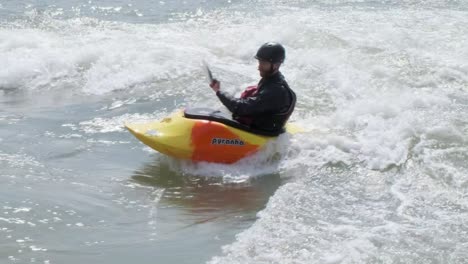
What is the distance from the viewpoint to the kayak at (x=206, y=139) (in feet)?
21.2

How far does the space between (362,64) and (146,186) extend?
223 inches

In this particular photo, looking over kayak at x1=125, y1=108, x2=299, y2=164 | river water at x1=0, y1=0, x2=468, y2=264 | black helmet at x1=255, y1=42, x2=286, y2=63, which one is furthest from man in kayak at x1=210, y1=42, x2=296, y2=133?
river water at x1=0, y1=0, x2=468, y2=264

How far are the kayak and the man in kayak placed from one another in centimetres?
11

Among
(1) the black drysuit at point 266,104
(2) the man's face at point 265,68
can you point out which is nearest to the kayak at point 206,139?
(1) the black drysuit at point 266,104

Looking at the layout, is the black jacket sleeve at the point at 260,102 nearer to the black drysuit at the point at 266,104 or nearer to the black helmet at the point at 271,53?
the black drysuit at the point at 266,104

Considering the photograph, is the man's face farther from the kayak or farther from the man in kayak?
the kayak

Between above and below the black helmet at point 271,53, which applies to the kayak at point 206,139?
below

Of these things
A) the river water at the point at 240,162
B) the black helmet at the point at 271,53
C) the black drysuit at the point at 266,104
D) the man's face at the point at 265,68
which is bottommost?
the river water at the point at 240,162

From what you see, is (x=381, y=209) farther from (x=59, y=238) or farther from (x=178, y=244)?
(x=59, y=238)

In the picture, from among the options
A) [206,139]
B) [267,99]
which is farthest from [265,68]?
[206,139]

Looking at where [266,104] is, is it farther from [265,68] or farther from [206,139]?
[206,139]

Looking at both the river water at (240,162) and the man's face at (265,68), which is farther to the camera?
the man's face at (265,68)

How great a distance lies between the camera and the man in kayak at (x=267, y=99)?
21.2 ft

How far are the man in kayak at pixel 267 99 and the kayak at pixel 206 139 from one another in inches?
4.4
